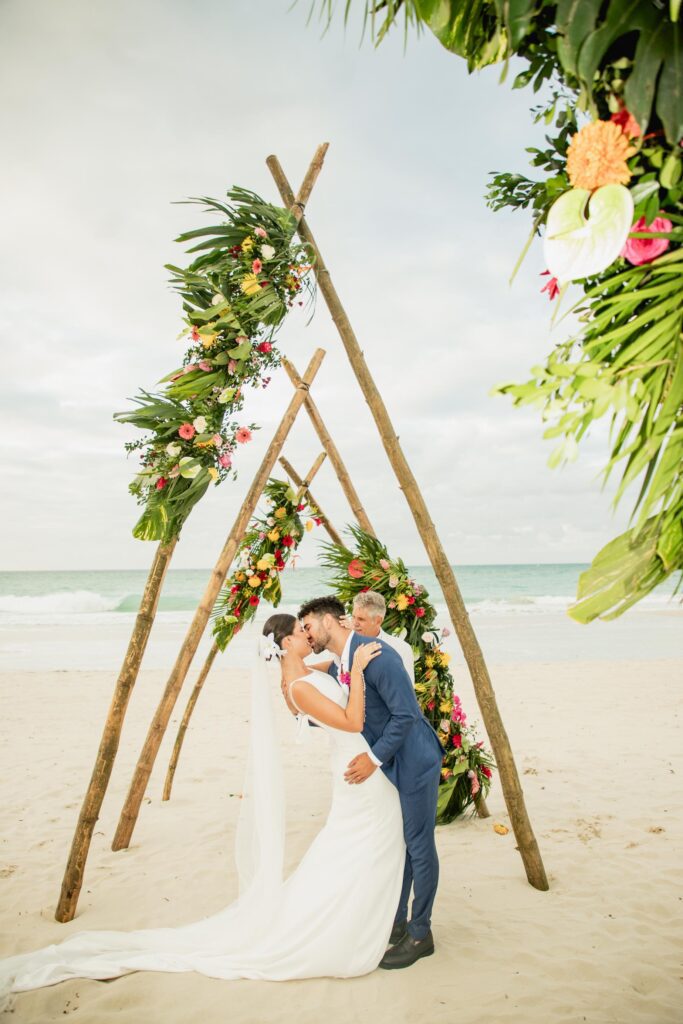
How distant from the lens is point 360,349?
4.08 m

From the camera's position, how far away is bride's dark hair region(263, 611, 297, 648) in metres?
3.35

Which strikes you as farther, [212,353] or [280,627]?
[212,353]

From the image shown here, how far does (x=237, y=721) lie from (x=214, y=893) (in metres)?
5.19

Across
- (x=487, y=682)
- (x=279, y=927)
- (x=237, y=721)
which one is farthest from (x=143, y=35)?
(x=237, y=721)

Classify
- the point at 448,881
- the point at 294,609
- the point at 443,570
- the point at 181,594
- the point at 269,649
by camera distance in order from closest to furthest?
the point at 269,649, the point at 443,570, the point at 448,881, the point at 294,609, the point at 181,594

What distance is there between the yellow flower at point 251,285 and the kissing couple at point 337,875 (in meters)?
1.85

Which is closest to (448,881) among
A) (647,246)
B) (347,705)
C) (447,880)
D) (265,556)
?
(447,880)

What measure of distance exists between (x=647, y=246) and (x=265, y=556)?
437 centimetres

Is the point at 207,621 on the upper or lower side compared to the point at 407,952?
upper

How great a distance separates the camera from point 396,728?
10.2ft

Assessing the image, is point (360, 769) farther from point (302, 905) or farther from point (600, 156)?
point (600, 156)

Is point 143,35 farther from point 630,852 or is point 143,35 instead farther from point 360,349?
point 630,852

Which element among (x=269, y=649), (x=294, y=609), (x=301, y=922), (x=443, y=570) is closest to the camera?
(x=301, y=922)

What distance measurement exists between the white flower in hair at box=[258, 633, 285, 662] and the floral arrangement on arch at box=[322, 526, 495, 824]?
1.58 meters
